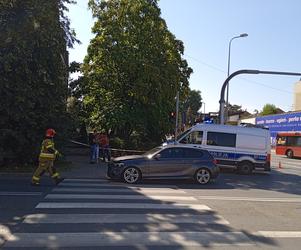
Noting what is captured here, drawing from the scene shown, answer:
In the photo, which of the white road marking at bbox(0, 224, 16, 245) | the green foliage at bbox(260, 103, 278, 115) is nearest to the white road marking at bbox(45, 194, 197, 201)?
the white road marking at bbox(0, 224, 16, 245)

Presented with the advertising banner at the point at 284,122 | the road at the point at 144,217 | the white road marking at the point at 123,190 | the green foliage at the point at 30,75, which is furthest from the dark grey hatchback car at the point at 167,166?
the advertising banner at the point at 284,122

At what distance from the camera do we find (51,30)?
61.9 feet

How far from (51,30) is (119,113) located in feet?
27.7

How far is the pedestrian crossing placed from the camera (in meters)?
7.48

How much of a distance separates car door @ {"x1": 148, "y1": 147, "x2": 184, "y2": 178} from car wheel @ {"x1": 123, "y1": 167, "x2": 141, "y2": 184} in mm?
475

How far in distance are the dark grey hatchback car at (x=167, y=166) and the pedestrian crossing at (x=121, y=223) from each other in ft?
9.29

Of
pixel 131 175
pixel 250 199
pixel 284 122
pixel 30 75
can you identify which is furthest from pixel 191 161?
pixel 284 122

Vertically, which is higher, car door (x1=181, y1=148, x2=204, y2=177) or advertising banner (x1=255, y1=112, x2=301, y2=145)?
advertising banner (x1=255, y1=112, x2=301, y2=145)

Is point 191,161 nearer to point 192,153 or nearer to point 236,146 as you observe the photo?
point 192,153

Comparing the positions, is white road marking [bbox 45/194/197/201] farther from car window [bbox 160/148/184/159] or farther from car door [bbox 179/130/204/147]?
car door [bbox 179/130/204/147]

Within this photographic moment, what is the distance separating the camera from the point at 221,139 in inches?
869

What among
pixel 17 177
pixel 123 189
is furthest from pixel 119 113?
pixel 123 189

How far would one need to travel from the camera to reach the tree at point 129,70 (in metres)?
26.7

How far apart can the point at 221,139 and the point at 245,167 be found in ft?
5.48
